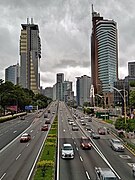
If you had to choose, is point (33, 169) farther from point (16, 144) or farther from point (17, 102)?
point (17, 102)

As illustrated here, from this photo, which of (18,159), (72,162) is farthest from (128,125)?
(18,159)

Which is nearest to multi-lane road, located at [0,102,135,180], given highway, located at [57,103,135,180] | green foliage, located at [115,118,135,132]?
highway, located at [57,103,135,180]

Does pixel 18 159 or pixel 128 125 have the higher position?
pixel 128 125

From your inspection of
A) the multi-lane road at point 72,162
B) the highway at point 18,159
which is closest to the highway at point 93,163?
the multi-lane road at point 72,162

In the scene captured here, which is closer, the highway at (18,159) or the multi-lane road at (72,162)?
the multi-lane road at (72,162)

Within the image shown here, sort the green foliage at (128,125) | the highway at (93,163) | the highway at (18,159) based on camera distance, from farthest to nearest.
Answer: the green foliage at (128,125)
the highway at (18,159)
the highway at (93,163)

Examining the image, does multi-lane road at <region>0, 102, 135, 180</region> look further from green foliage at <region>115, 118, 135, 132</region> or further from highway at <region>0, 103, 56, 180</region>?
green foliage at <region>115, 118, 135, 132</region>

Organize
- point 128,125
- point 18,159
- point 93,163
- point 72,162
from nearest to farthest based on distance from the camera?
point 93,163 → point 72,162 → point 18,159 → point 128,125

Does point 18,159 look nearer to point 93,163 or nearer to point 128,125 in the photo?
point 93,163

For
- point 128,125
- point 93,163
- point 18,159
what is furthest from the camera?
point 128,125

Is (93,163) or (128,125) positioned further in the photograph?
(128,125)

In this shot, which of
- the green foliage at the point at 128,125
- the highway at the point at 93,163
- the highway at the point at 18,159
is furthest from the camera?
the green foliage at the point at 128,125

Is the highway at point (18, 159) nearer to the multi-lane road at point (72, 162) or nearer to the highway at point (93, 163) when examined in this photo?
the multi-lane road at point (72, 162)

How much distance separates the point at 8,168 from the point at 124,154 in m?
16.7
